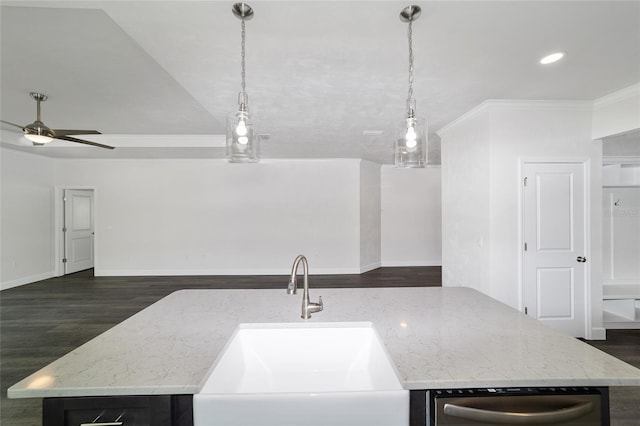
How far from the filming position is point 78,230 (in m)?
6.60

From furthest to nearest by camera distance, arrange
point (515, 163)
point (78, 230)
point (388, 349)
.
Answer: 1. point (78, 230)
2. point (515, 163)
3. point (388, 349)

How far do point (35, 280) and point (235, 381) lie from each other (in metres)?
7.27

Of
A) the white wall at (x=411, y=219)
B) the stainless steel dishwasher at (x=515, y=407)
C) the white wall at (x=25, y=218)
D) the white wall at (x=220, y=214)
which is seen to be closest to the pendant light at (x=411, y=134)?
the stainless steel dishwasher at (x=515, y=407)

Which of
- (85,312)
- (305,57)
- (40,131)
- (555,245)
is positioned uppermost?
(305,57)

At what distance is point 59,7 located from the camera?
1688 millimetres

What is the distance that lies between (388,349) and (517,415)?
0.43m

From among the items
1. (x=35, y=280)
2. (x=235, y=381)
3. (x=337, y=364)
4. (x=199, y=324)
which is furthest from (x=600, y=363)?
(x=35, y=280)

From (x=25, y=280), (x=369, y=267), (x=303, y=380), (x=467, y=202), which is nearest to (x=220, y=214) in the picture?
(x=369, y=267)

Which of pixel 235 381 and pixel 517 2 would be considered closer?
pixel 235 381

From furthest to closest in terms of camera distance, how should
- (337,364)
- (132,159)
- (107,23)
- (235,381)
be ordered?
(132,159) → (107,23) → (337,364) → (235,381)

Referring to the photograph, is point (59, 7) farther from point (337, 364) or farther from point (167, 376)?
point (337, 364)

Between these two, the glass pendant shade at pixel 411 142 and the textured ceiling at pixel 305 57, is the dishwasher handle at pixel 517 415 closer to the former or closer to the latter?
the glass pendant shade at pixel 411 142

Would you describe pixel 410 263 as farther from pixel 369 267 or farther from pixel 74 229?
pixel 74 229

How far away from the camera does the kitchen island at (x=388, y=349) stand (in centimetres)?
89
